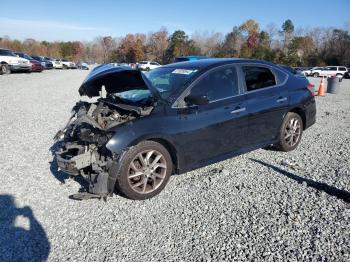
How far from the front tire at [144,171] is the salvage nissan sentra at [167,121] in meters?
0.01

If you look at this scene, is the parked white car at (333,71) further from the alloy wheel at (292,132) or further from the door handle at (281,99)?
the door handle at (281,99)

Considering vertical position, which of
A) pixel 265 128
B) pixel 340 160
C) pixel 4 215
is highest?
pixel 265 128

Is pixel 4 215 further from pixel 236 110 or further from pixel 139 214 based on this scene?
pixel 236 110

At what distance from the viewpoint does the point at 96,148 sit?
404 cm

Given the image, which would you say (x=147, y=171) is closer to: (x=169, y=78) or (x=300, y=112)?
(x=169, y=78)

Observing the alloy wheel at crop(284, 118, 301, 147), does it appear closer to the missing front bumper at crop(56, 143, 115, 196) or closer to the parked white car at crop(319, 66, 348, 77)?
the missing front bumper at crop(56, 143, 115, 196)

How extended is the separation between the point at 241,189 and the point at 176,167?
946 millimetres

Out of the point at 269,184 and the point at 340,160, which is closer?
the point at 269,184

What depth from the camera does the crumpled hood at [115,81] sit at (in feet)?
15.0

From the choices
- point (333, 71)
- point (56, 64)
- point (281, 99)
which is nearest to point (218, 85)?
point (281, 99)

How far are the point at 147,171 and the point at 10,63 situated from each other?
74.0 feet

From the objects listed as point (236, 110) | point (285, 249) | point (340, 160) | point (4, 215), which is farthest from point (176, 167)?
point (340, 160)

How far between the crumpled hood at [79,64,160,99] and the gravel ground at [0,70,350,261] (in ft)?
4.55

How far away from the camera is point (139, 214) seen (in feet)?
12.6
